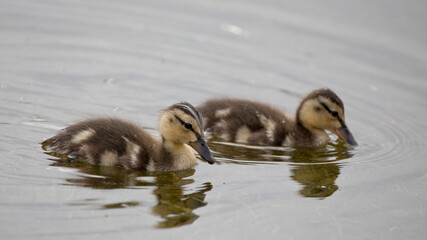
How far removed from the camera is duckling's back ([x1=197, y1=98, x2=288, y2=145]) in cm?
692

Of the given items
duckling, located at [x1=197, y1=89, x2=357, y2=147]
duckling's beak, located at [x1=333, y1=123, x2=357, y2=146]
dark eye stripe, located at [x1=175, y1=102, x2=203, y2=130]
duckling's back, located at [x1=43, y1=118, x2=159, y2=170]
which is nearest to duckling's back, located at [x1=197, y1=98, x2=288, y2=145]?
duckling, located at [x1=197, y1=89, x2=357, y2=147]

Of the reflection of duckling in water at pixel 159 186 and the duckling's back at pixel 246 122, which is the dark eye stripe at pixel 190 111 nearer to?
the reflection of duckling in water at pixel 159 186

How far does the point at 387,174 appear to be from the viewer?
6262 millimetres

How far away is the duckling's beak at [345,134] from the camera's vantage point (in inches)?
275

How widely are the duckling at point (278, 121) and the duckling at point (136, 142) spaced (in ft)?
3.06

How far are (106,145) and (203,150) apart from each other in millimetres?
830

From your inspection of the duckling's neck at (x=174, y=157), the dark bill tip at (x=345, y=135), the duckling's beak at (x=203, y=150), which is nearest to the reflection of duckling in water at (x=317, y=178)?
the dark bill tip at (x=345, y=135)

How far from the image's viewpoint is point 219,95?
7941 mm

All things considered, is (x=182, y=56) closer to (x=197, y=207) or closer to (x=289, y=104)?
(x=289, y=104)

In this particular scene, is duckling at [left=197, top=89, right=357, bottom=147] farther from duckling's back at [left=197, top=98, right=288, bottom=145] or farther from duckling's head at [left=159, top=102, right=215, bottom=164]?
duckling's head at [left=159, top=102, right=215, bottom=164]

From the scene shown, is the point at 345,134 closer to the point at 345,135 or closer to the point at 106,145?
the point at 345,135

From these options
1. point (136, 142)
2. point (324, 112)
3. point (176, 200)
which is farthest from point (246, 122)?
point (176, 200)

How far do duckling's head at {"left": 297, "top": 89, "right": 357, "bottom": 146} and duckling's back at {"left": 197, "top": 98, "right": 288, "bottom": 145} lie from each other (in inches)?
9.5

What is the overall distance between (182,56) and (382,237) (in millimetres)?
4566
